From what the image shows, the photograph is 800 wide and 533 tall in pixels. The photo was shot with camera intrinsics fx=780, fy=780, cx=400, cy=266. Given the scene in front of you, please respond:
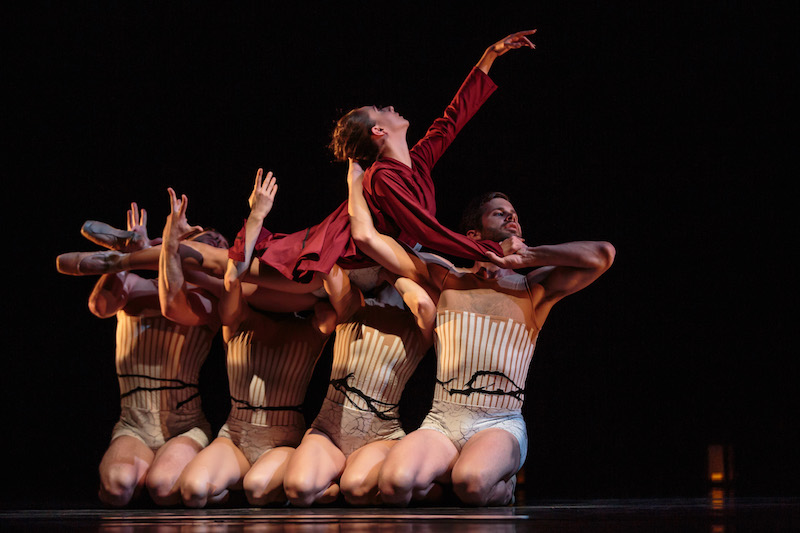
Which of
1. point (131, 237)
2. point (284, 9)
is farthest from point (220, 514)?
point (284, 9)

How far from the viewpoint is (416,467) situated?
83.7 inches

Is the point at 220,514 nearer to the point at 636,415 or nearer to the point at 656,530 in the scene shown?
the point at 656,530

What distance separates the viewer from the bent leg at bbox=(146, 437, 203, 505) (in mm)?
2387

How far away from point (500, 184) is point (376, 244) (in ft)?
2.81

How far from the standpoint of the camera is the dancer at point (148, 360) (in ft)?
8.65

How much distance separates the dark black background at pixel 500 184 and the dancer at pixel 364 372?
0.64m

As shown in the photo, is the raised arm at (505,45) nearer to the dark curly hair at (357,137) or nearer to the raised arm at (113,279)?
the dark curly hair at (357,137)

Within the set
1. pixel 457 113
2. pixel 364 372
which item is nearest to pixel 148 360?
pixel 364 372

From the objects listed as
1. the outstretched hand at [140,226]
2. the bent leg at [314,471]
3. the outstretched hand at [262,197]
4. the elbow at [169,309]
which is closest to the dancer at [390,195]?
the outstretched hand at [262,197]

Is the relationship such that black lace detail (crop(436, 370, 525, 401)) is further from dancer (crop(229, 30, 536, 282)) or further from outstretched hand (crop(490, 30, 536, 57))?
outstretched hand (crop(490, 30, 536, 57))

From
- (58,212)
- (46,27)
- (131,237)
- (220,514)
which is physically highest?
(46,27)

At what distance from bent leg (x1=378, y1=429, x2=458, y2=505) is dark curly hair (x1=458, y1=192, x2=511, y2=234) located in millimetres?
696

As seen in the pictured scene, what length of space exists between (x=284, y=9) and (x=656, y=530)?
2551mm

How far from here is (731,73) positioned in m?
2.89
